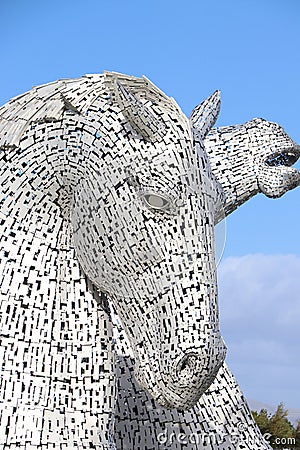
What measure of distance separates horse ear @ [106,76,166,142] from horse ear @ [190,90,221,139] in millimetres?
231

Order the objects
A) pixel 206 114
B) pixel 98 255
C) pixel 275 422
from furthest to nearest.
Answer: pixel 275 422 < pixel 206 114 < pixel 98 255

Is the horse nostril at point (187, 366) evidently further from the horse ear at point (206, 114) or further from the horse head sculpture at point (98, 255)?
the horse ear at point (206, 114)

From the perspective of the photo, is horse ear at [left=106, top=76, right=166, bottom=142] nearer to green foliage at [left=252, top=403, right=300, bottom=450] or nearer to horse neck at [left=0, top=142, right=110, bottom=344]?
horse neck at [left=0, top=142, right=110, bottom=344]

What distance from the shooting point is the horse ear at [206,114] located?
208 cm

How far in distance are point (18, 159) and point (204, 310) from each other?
0.65 m

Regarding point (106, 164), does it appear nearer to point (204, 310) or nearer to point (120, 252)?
point (120, 252)

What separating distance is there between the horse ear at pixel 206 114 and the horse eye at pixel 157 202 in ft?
1.18

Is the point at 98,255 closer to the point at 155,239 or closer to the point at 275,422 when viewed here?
the point at 155,239

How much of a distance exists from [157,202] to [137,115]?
242 millimetres

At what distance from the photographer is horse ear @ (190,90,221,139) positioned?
6.82 feet

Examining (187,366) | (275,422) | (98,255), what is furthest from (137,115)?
(275,422)

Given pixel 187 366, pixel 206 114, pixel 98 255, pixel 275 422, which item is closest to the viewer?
pixel 187 366

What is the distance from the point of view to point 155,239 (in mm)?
1753

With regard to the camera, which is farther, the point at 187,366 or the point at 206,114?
the point at 206,114
